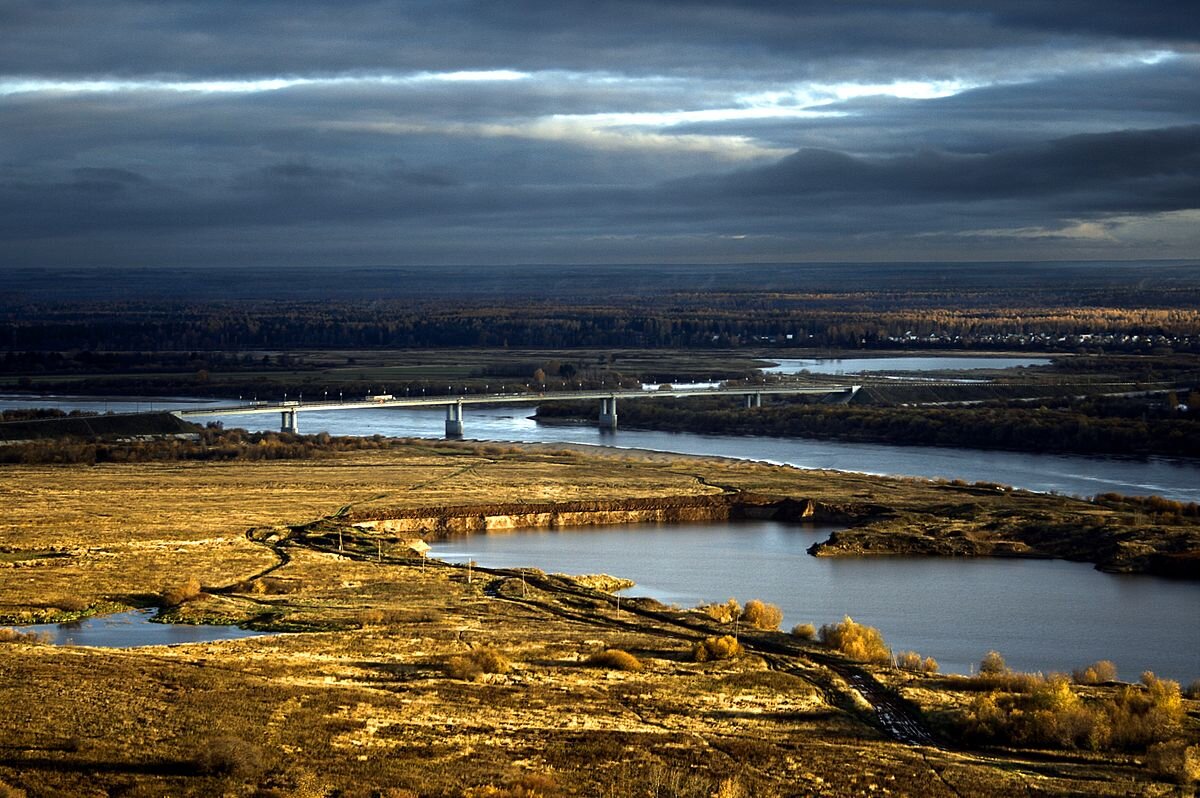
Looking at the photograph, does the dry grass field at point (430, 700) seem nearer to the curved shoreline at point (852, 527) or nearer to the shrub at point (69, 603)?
the shrub at point (69, 603)

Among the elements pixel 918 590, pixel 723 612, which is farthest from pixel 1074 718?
pixel 918 590

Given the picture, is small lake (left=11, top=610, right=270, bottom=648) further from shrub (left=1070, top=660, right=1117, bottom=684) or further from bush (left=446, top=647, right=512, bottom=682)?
shrub (left=1070, top=660, right=1117, bottom=684)

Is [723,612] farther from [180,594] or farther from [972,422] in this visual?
[972,422]

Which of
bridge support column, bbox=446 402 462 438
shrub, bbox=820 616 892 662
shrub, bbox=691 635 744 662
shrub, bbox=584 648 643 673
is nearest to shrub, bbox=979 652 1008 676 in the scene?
shrub, bbox=820 616 892 662

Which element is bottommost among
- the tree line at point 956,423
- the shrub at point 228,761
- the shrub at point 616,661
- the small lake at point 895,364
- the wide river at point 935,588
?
the wide river at point 935,588

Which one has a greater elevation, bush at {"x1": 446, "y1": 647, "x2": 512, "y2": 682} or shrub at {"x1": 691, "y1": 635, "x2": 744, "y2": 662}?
bush at {"x1": 446, "y1": 647, "x2": 512, "y2": 682}

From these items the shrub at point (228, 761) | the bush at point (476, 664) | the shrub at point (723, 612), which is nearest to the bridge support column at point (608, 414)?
the shrub at point (723, 612)
